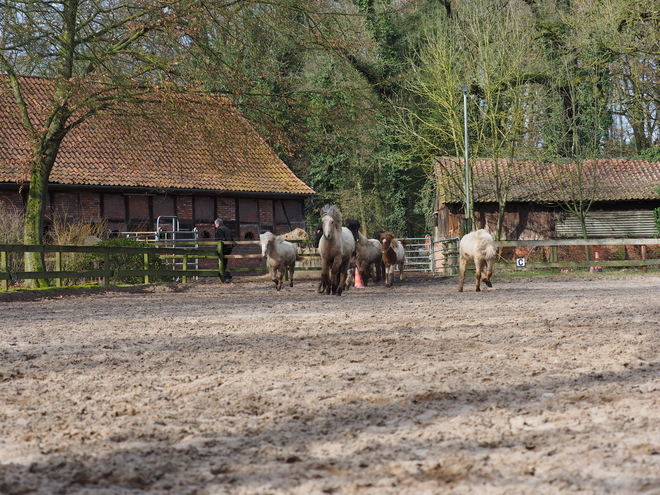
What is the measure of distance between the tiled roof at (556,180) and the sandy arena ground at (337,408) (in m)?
30.5

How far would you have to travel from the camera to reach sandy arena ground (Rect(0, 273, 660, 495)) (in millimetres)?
3779

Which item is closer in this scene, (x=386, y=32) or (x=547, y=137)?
(x=547, y=137)

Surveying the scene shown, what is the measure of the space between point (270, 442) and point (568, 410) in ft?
6.05

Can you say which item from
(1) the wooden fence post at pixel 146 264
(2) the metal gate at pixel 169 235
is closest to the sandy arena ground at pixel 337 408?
(1) the wooden fence post at pixel 146 264

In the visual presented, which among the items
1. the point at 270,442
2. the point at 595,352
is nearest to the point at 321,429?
the point at 270,442

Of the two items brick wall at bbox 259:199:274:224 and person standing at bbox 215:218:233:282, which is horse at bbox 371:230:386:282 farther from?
brick wall at bbox 259:199:274:224

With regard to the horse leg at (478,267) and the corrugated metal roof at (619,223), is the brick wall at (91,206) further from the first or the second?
the corrugated metal roof at (619,223)

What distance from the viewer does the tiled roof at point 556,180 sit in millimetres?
40406

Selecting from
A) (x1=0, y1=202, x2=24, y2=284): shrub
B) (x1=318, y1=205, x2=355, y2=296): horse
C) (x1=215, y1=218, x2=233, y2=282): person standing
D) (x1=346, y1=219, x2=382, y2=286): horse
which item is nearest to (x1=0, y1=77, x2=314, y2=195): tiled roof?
(x1=0, y1=202, x2=24, y2=284): shrub

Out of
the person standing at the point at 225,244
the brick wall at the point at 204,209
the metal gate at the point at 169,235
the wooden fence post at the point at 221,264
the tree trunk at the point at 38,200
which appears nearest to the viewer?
the tree trunk at the point at 38,200

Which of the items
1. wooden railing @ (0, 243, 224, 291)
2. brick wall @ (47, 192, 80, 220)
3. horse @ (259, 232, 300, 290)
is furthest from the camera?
brick wall @ (47, 192, 80, 220)

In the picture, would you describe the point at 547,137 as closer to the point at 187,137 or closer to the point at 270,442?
the point at 187,137

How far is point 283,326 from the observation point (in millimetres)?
10477

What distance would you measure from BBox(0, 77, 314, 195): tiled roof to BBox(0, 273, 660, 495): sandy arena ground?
942cm
